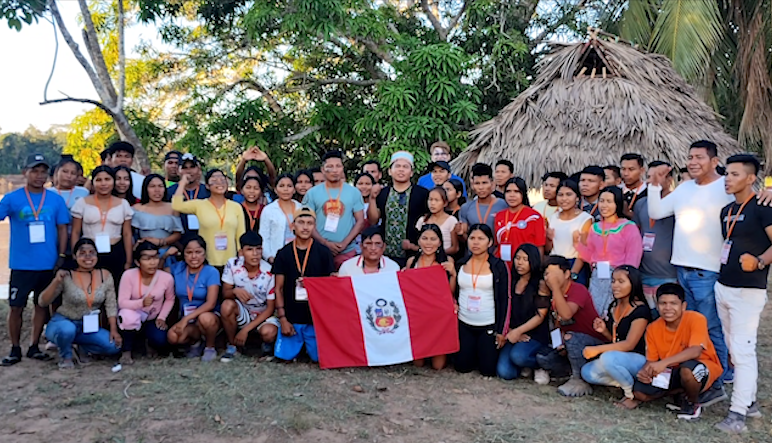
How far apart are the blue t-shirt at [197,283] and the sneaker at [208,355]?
0.41m

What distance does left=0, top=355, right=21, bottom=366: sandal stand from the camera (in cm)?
511

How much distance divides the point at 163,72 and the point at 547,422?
12355 millimetres

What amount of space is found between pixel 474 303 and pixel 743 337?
1919 millimetres

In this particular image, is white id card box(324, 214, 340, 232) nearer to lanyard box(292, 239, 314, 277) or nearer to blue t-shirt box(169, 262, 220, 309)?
lanyard box(292, 239, 314, 277)

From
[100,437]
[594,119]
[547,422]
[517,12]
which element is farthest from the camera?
[517,12]

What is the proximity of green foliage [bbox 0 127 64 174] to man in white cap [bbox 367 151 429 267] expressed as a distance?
3483 centimetres

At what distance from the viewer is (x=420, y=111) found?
10.2 meters

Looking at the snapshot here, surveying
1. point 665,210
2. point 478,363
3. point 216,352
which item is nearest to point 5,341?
point 216,352

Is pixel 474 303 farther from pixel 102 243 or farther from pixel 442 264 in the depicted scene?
pixel 102 243

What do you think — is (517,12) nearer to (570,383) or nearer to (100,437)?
(570,383)

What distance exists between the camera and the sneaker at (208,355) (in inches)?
204

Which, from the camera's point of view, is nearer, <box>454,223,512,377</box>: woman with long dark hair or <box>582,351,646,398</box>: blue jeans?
<box>582,351,646,398</box>: blue jeans

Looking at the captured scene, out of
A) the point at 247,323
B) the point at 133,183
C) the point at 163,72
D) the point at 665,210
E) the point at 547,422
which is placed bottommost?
the point at 547,422

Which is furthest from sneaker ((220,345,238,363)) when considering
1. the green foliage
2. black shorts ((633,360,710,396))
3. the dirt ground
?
the green foliage
